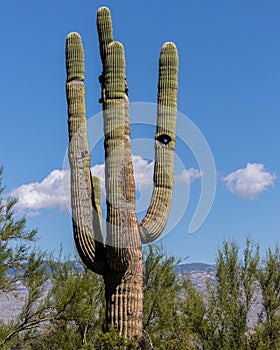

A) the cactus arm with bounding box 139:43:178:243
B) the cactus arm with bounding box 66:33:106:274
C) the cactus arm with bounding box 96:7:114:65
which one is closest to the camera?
the cactus arm with bounding box 66:33:106:274

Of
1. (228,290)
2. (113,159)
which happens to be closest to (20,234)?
(228,290)

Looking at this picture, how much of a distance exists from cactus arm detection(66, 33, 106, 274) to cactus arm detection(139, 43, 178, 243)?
88 cm

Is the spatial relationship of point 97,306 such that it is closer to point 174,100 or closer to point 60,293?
point 60,293

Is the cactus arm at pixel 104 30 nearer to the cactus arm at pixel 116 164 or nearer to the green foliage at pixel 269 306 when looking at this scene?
the cactus arm at pixel 116 164

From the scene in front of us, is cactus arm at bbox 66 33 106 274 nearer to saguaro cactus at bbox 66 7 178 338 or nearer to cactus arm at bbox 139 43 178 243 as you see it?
saguaro cactus at bbox 66 7 178 338

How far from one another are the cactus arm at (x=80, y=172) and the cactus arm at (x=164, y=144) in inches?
34.7

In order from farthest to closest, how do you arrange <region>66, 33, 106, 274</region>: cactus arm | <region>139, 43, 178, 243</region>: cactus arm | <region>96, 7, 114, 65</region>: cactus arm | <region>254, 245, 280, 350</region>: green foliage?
1. <region>254, 245, 280, 350</region>: green foliage
2. <region>96, 7, 114, 65</region>: cactus arm
3. <region>139, 43, 178, 243</region>: cactus arm
4. <region>66, 33, 106, 274</region>: cactus arm

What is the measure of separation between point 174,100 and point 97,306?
9.15 metres

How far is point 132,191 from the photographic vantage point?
477 inches

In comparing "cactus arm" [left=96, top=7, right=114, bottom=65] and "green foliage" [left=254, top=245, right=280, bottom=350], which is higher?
"cactus arm" [left=96, top=7, right=114, bottom=65]

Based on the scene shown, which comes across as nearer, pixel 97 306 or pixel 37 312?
pixel 37 312

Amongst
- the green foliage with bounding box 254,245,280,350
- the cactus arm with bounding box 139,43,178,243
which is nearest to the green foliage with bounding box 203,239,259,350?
the green foliage with bounding box 254,245,280,350

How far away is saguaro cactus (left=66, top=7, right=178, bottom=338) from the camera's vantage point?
11.7 metres

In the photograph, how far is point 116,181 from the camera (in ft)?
39.1
